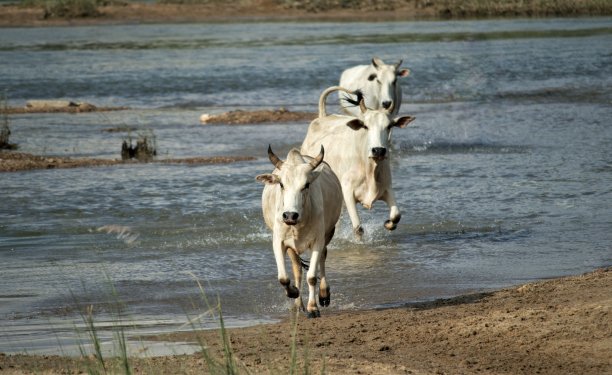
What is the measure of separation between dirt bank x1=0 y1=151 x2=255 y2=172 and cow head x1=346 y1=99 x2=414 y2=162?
760 centimetres

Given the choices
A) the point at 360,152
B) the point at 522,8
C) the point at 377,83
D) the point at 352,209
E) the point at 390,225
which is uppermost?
the point at 360,152

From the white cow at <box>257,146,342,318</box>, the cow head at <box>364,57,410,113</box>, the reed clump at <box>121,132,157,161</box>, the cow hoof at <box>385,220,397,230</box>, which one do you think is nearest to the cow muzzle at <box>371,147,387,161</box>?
the cow hoof at <box>385,220,397,230</box>

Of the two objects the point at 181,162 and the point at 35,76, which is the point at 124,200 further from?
the point at 35,76

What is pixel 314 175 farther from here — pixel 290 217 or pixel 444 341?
pixel 444 341

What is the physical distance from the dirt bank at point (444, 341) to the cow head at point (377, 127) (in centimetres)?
256

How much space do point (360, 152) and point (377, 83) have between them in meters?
7.20

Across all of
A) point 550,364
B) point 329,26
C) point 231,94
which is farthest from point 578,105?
point 329,26

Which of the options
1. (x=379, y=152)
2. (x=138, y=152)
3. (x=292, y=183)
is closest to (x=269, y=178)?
(x=292, y=183)

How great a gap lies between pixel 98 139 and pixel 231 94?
8812 mm

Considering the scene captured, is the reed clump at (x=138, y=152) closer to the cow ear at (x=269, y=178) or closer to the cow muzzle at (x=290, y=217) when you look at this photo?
the cow ear at (x=269, y=178)

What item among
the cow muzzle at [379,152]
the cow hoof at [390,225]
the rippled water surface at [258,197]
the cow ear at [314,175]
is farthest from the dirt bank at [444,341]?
the cow hoof at [390,225]

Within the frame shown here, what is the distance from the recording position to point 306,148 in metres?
13.5

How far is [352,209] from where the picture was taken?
13164 mm

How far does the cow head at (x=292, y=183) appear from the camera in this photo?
9.47 meters
